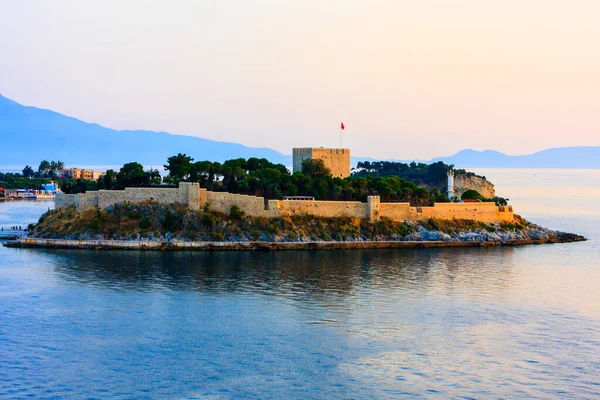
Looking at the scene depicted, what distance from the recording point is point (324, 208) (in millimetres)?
41281

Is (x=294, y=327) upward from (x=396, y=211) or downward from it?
downward

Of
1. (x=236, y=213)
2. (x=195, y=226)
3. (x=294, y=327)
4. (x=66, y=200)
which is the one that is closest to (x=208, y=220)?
(x=195, y=226)

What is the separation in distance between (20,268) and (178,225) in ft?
28.5

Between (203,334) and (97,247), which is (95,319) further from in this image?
(97,247)

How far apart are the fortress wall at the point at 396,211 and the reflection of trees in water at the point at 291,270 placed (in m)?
3.89

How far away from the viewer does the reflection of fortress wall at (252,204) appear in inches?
1574

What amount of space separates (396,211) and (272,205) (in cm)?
723

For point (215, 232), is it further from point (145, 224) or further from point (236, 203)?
point (145, 224)

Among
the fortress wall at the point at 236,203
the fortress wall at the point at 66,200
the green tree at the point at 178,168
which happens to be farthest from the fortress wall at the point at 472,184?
the fortress wall at the point at 66,200

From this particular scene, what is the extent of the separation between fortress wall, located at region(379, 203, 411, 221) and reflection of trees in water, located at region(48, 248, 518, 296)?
12.8 feet

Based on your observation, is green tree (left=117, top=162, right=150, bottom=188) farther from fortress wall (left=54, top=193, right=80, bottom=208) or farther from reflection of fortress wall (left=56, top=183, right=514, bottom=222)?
reflection of fortress wall (left=56, top=183, right=514, bottom=222)

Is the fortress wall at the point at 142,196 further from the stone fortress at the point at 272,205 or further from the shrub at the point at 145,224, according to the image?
the shrub at the point at 145,224

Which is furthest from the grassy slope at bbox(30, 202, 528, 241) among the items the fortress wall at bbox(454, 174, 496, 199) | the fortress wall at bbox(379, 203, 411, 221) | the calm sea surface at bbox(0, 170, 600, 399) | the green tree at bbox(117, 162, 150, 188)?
the fortress wall at bbox(454, 174, 496, 199)

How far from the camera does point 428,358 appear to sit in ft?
65.0
